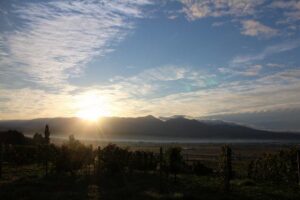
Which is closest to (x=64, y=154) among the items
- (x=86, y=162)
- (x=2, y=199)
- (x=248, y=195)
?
(x=86, y=162)

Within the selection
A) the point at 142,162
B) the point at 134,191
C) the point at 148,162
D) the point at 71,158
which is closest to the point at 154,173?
the point at 142,162

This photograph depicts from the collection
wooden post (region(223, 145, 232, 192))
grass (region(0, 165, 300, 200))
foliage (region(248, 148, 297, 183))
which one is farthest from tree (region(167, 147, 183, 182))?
foliage (region(248, 148, 297, 183))

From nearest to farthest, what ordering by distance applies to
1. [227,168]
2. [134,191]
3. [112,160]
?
1. [134,191]
2. [227,168]
3. [112,160]

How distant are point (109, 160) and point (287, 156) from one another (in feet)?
59.6

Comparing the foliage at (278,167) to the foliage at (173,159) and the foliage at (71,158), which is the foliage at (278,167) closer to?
the foliage at (173,159)

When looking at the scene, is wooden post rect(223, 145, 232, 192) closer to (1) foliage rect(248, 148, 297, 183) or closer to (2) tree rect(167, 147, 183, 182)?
(1) foliage rect(248, 148, 297, 183)

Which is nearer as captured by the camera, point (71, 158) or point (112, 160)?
point (71, 158)

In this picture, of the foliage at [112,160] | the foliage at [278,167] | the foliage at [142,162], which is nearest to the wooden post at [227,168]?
the foliage at [278,167]

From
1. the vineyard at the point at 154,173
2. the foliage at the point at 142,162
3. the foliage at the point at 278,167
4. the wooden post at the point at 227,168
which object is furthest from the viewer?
the foliage at the point at 142,162

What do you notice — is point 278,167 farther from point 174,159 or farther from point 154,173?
point 154,173

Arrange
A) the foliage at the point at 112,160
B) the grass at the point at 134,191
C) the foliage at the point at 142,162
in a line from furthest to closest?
the foliage at the point at 142,162, the foliage at the point at 112,160, the grass at the point at 134,191

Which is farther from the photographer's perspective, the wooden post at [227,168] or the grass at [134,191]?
the wooden post at [227,168]

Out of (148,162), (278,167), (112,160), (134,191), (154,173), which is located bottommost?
(154,173)

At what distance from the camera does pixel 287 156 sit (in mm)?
31359
